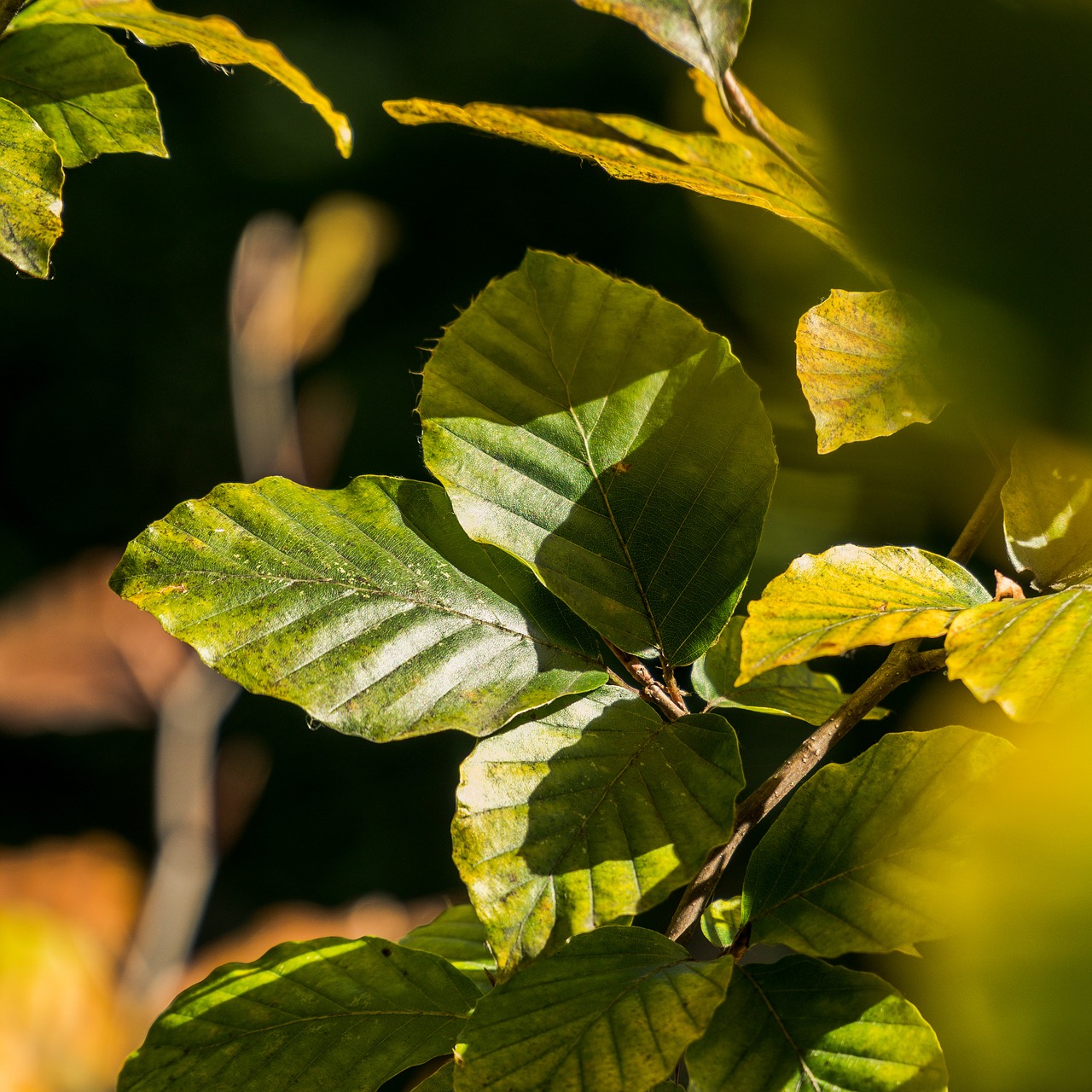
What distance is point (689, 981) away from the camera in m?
0.27

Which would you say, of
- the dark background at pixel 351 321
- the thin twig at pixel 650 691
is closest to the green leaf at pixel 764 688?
the thin twig at pixel 650 691

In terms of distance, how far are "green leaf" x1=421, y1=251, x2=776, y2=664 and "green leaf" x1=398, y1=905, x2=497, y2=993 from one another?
0.63 ft

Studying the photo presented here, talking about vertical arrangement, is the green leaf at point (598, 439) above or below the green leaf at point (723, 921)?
above

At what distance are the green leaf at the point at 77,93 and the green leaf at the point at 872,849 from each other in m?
0.35

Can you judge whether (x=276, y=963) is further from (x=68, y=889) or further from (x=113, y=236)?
(x=113, y=236)

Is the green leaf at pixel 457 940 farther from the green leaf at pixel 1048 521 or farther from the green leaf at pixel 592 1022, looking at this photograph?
the green leaf at pixel 1048 521

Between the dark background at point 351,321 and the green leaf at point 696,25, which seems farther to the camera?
the dark background at point 351,321

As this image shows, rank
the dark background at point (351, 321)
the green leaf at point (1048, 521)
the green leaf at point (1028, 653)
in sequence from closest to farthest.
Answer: the green leaf at point (1028, 653) < the green leaf at point (1048, 521) < the dark background at point (351, 321)

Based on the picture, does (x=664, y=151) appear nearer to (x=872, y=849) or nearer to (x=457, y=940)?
(x=872, y=849)

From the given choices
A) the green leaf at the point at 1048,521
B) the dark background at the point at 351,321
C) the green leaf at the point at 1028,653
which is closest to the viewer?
the green leaf at the point at 1028,653

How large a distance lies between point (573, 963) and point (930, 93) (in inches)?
10.6

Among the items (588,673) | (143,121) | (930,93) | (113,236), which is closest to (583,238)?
(113,236)

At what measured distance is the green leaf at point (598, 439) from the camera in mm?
290

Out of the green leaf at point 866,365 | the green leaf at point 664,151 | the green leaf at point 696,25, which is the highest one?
the green leaf at point 696,25
